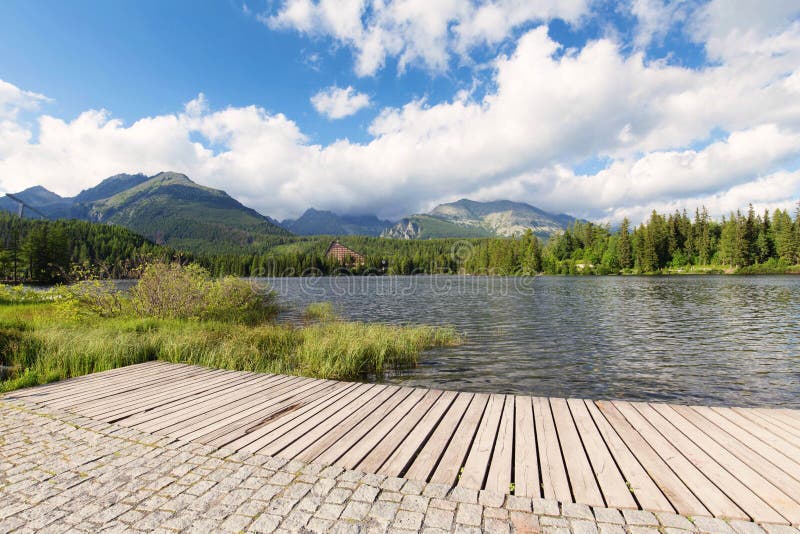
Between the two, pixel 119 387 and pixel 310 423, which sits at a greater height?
pixel 310 423

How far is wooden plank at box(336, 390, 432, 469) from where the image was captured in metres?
5.04

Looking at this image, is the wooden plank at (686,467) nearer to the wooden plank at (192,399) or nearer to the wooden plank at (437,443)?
the wooden plank at (437,443)

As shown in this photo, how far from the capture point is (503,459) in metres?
5.03

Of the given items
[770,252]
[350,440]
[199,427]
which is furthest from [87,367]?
[770,252]

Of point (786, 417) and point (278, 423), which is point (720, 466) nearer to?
point (786, 417)

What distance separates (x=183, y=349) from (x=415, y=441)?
397 inches

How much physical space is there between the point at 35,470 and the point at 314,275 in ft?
602

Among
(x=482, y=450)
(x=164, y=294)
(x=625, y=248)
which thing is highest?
(x=625, y=248)

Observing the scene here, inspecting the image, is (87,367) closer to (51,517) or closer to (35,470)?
(35,470)

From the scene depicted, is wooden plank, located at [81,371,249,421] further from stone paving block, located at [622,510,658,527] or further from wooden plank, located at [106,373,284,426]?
stone paving block, located at [622,510,658,527]

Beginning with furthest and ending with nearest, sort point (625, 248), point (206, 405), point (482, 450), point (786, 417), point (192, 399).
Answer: point (625, 248)
point (192, 399)
point (206, 405)
point (786, 417)
point (482, 450)

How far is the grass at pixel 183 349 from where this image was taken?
10719 millimetres

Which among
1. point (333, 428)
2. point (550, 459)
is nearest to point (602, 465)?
point (550, 459)

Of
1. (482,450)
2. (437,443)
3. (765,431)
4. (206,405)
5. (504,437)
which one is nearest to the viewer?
(482,450)
